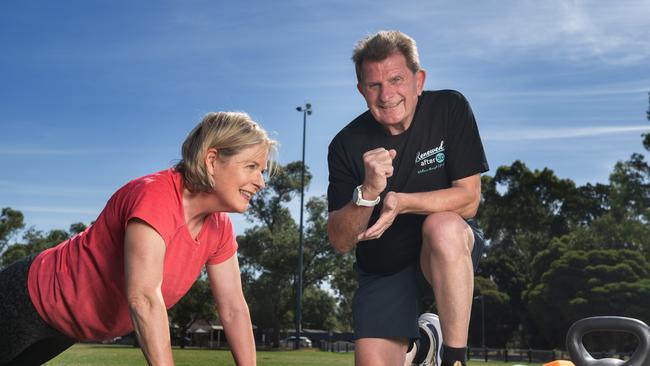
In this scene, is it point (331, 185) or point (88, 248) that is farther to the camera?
point (331, 185)

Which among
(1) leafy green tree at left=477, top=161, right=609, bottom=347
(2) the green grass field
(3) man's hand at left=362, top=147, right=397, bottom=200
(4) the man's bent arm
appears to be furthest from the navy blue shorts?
(1) leafy green tree at left=477, top=161, right=609, bottom=347

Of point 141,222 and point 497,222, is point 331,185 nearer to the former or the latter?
point 141,222

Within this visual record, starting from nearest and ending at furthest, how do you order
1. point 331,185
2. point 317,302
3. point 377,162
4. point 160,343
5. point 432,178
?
point 160,343, point 377,162, point 432,178, point 331,185, point 317,302

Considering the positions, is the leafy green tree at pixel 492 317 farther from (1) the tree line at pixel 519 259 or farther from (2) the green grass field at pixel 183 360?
(2) the green grass field at pixel 183 360

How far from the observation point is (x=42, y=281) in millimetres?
3568

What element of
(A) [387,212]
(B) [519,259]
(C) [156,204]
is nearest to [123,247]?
(C) [156,204]

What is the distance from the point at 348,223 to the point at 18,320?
1699 millimetres

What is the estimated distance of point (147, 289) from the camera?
3203mm

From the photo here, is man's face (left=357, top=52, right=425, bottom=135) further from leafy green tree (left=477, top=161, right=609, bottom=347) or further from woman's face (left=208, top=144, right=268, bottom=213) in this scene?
leafy green tree (left=477, top=161, right=609, bottom=347)

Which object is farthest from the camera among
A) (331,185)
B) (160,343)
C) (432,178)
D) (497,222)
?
(497,222)

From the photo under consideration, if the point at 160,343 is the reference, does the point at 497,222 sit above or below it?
above

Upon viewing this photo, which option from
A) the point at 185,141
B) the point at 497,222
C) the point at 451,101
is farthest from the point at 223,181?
the point at 497,222

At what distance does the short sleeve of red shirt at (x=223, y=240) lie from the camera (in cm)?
385

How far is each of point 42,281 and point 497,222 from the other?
58.5 meters
